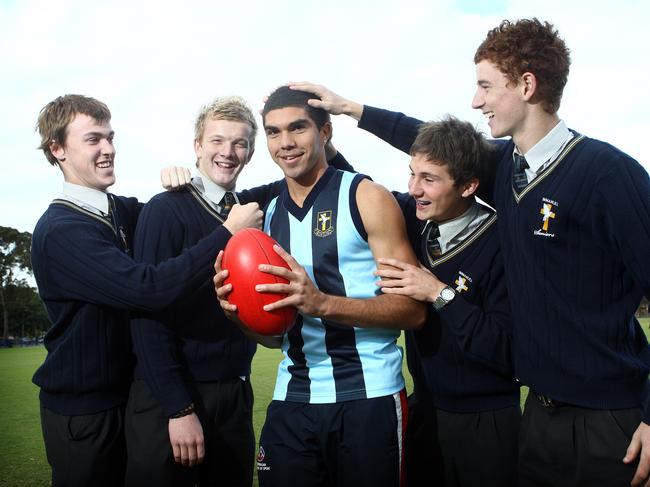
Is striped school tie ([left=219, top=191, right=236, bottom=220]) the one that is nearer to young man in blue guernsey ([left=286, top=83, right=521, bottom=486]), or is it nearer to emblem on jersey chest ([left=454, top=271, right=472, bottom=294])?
young man in blue guernsey ([left=286, top=83, right=521, bottom=486])

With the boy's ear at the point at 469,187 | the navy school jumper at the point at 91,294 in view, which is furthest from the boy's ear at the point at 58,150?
the boy's ear at the point at 469,187

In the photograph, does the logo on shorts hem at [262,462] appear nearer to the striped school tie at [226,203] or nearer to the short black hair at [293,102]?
the striped school tie at [226,203]

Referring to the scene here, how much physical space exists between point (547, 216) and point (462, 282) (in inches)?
25.5

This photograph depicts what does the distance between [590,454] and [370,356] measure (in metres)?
1.09

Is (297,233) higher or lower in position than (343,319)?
higher

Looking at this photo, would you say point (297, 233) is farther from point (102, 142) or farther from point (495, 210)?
point (102, 142)

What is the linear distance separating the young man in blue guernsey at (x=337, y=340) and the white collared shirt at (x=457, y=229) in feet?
0.99

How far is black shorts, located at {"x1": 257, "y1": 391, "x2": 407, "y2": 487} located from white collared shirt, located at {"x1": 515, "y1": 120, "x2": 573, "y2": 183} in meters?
1.31

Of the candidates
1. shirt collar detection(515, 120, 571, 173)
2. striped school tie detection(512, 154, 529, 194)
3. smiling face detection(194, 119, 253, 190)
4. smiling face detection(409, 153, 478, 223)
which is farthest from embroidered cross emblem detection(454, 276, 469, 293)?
smiling face detection(194, 119, 253, 190)

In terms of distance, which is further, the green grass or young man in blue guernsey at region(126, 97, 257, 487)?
the green grass

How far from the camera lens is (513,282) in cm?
309

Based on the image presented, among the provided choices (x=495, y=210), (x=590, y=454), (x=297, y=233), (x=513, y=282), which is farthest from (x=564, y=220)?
(x=297, y=233)

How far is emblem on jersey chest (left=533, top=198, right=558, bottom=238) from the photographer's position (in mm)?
2883

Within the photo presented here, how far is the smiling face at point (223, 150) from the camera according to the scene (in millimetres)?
3971
